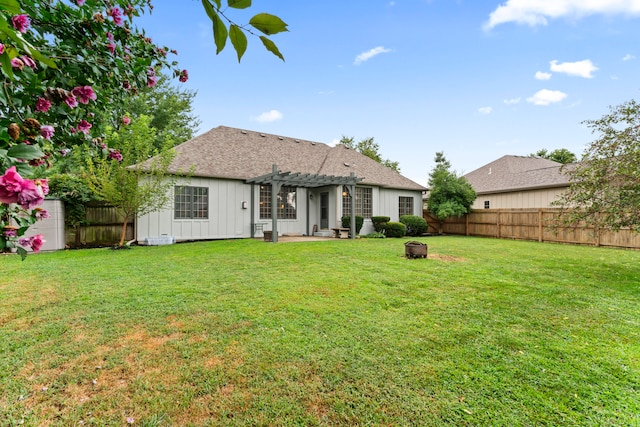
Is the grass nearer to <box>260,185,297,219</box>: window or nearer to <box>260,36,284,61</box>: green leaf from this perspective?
<box>260,36,284,61</box>: green leaf

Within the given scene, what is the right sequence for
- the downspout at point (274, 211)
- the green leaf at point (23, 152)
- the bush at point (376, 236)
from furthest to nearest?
the bush at point (376, 236)
the downspout at point (274, 211)
the green leaf at point (23, 152)

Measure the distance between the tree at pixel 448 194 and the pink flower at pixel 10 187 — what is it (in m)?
15.9

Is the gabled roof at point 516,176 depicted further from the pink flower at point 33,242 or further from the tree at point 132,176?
the pink flower at point 33,242

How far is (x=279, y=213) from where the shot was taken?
13.2 m

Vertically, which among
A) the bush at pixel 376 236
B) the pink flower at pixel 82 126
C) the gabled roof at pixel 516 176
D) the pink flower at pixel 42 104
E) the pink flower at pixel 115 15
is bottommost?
the bush at pixel 376 236

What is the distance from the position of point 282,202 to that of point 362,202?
4.08 meters

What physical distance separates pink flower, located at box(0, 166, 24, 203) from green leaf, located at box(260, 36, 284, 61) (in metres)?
0.73

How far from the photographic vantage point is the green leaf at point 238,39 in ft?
2.41

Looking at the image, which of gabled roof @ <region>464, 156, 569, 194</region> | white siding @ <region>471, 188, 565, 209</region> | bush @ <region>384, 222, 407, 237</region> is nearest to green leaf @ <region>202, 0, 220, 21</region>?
bush @ <region>384, 222, 407, 237</region>

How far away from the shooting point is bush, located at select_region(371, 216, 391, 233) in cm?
1400

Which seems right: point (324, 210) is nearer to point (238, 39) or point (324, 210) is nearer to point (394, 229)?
point (394, 229)

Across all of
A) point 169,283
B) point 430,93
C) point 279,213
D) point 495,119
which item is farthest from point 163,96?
point 495,119

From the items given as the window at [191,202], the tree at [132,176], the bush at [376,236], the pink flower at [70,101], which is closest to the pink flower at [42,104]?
the pink flower at [70,101]

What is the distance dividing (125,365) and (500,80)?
14.9 meters
